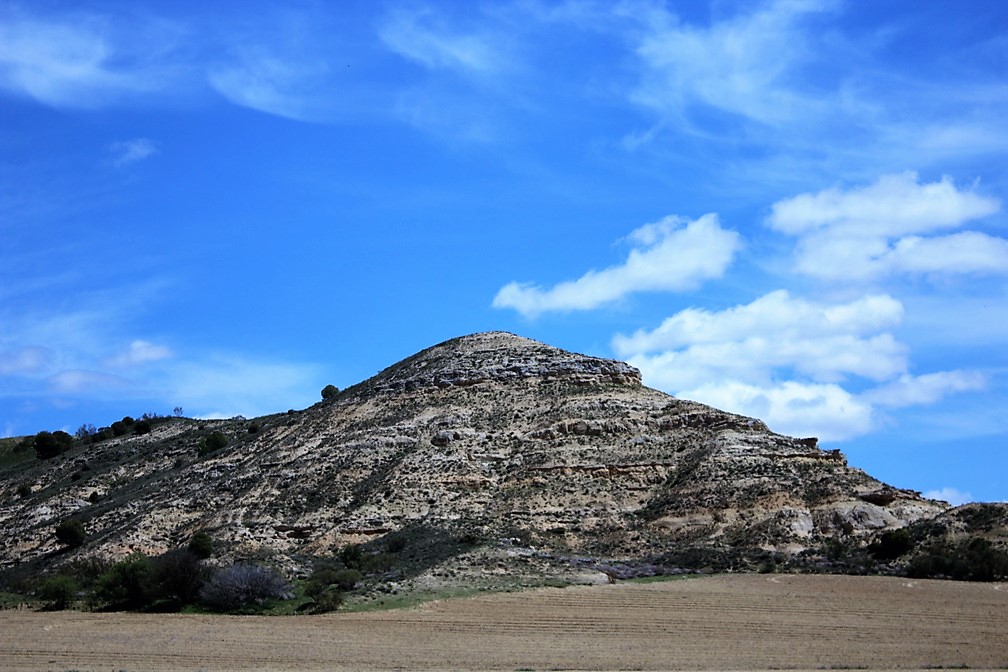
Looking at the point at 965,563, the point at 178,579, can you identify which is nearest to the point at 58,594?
the point at 178,579

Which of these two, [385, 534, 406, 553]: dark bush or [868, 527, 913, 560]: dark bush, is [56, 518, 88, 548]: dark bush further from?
[868, 527, 913, 560]: dark bush

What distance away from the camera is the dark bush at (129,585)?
1790 inches

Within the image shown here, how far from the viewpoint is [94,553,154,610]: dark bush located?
4547cm

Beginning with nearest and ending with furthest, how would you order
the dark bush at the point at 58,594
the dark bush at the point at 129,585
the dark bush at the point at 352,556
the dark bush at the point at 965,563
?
the dark bush at the point at 965,563 < the dark bush at the point at 129,585 < the dark bush at the point at 58,594 < the dark bush at the point at 352,556

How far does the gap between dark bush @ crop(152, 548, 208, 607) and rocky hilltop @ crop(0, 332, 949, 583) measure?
474 centimetres

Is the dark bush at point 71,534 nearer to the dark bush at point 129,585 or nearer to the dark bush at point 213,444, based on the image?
the dark bush at point 129,585

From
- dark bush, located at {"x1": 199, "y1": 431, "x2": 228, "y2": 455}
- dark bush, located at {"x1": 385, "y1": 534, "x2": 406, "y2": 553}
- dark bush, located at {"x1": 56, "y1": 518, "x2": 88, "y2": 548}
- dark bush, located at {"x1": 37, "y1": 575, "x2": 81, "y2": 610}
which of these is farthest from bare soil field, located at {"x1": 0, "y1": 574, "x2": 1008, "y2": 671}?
dark bush, located at {"x1": 199, "y1": 431, "x2": 228, "y2": 455}

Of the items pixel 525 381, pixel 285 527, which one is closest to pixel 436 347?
pixel 525 381

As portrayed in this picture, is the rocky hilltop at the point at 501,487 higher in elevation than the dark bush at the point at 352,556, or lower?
higher

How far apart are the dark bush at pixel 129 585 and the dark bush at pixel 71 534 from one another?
15.5m

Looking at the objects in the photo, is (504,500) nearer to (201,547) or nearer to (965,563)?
(201,547)

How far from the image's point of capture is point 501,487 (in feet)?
185

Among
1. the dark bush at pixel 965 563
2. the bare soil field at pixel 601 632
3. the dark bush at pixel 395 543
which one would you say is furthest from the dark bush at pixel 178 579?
the dark bush at pixel 965 563

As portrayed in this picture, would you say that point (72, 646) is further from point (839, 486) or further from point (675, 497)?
point (839, 486)
